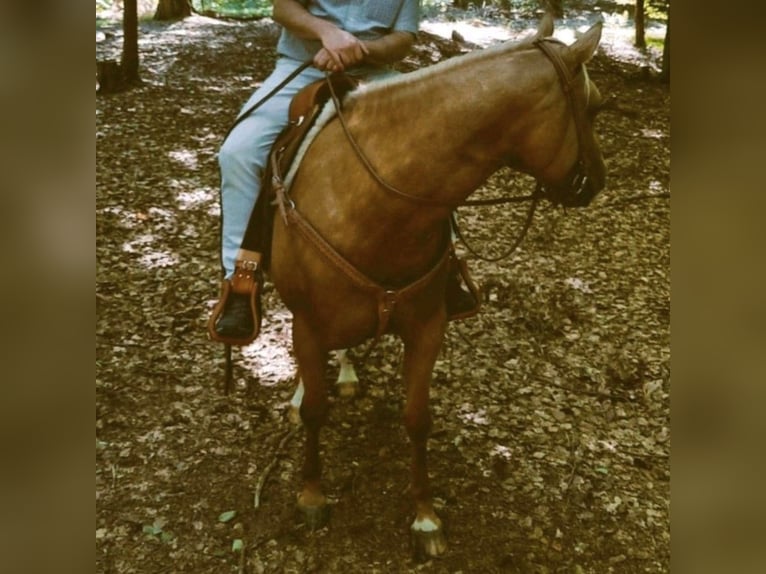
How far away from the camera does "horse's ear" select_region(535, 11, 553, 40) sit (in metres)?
2.68

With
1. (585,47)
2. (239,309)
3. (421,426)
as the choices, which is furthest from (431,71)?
(421,426)

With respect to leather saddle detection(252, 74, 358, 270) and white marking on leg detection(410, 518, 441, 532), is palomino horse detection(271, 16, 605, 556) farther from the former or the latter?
leather saddle detection(252, 74, 358, 270)

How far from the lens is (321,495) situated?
4203 millimetres

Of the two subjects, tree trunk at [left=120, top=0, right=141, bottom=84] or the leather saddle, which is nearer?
the leather saddle

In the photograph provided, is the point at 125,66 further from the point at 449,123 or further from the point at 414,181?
the point at 449,123

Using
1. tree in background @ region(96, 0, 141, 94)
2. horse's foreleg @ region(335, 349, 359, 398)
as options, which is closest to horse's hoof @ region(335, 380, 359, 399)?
horse's foreleg @ region(335, 349, 359, 398)

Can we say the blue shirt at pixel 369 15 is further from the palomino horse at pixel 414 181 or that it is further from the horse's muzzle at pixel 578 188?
the horse's muzzle at pixel 578 188

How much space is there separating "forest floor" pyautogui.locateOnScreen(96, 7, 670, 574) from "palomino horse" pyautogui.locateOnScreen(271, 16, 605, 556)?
1.38ft

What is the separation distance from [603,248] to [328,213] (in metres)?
5.74

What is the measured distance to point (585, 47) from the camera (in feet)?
8.27

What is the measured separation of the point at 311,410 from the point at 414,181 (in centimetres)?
175

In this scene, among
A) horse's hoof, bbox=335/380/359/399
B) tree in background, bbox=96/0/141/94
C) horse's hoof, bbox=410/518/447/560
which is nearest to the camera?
horse's hoof, bbox=410/518/447/560
